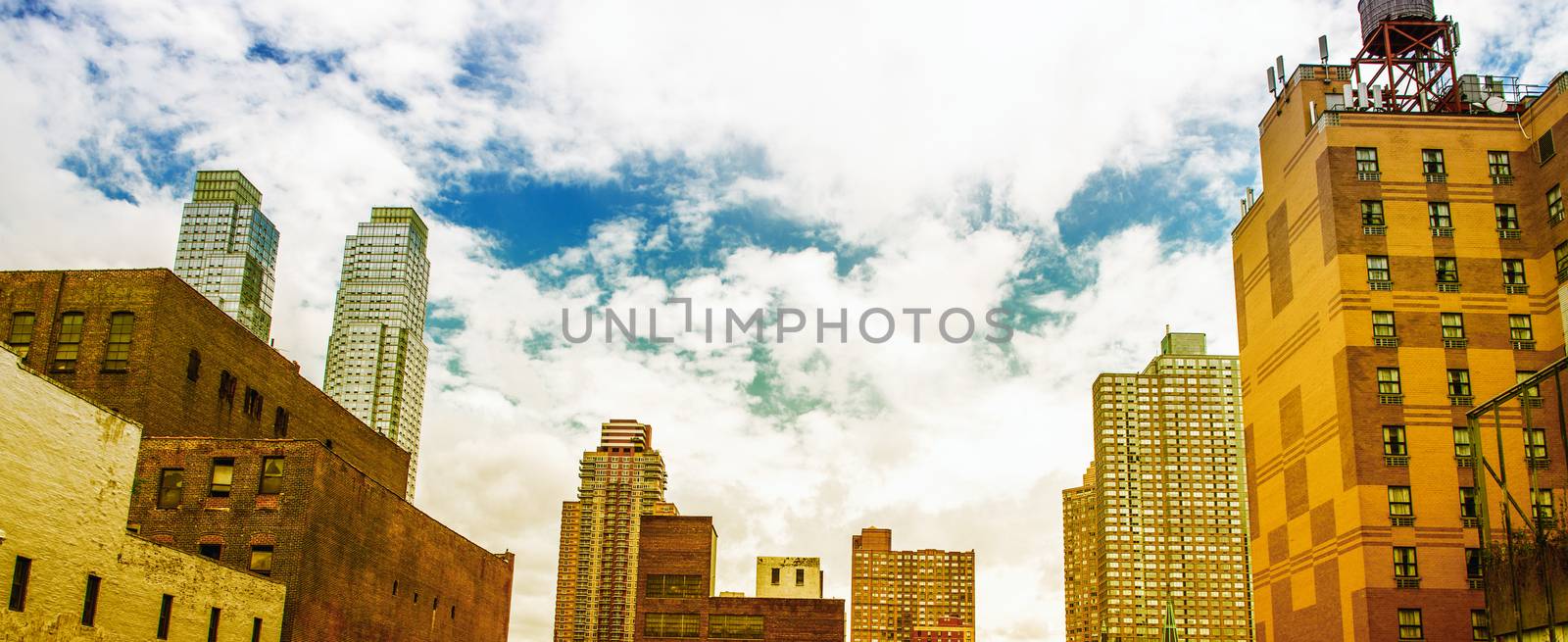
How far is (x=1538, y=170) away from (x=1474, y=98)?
6.79 meters

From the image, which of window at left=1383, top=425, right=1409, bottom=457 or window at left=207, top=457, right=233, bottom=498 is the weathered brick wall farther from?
window at left=1383, top=425, right=1409, bottom=457

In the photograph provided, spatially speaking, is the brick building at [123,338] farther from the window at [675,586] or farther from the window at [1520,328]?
the window at [1520,328]

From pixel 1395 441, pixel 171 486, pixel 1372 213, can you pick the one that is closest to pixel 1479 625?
pixel 1395 441

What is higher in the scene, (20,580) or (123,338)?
(123,338)

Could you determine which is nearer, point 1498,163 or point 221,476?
point 221,476

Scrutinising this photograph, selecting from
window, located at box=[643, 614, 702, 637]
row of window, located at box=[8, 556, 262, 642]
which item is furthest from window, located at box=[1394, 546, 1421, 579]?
window, located at box=[643, 614, 702, 637]

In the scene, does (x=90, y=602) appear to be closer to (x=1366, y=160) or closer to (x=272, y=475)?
(x=272, y=475)

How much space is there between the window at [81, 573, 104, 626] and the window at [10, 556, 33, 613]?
289 centimetres

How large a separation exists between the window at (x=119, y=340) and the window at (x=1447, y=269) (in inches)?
2450

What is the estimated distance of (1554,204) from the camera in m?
63.2

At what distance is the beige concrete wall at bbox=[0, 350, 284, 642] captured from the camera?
35312 mm

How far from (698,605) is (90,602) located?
6541 centimetres

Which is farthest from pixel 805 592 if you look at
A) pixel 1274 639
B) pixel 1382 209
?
pixel 1382 209

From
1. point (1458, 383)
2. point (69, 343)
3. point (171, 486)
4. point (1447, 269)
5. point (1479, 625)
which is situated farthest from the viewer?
point (1447, 269)
